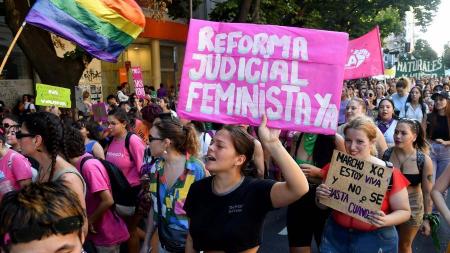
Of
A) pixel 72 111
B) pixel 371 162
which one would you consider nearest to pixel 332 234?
pixel 371 162

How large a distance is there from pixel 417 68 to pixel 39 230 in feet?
74.2

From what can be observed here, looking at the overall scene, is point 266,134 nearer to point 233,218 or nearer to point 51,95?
point 233,218

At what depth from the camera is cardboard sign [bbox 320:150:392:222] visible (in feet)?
9.51

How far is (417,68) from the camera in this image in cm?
2164

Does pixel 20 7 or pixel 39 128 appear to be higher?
pixel 20 7

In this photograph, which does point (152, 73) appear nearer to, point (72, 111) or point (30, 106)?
point (30, 106)

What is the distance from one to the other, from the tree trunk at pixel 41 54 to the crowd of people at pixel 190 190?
461cm

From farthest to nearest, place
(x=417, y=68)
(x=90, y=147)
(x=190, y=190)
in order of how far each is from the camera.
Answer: (x=417, y=68) < (x=90, y=147) < (x=190, y=190)

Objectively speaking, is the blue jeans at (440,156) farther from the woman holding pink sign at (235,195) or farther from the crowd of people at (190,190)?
the woman holding pink sign at (235,195)

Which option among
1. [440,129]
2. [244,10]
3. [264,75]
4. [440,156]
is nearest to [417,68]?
[244,10]

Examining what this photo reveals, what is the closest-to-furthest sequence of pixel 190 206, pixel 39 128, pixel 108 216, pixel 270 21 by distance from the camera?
pixel 190 206, pixel 39 128, pixel 108 216, pixel 270 21

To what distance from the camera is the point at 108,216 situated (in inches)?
147

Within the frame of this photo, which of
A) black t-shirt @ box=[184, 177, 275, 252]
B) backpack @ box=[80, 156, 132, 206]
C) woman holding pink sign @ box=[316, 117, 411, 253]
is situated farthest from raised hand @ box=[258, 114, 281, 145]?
backpack @ box=[80, 156, 132, 206]

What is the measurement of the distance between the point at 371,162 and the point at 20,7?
8.10 meters
